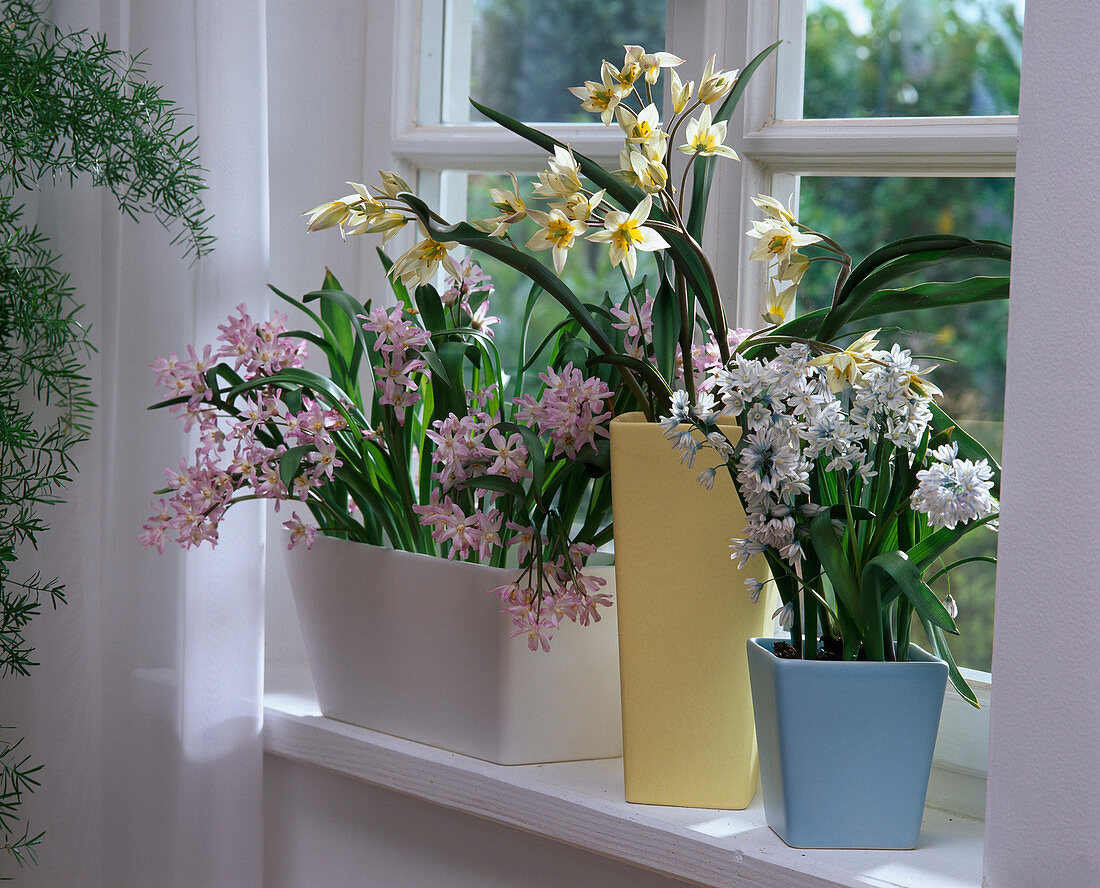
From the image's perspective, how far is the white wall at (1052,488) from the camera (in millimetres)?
652

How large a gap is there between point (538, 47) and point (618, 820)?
0.90 metres

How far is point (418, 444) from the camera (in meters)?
1.08

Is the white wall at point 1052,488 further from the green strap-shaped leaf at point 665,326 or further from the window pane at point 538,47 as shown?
the window pane at point 538,47

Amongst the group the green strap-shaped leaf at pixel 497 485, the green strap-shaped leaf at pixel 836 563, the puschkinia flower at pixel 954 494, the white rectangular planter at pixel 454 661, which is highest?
the puschkinia flower at pixel 954 494

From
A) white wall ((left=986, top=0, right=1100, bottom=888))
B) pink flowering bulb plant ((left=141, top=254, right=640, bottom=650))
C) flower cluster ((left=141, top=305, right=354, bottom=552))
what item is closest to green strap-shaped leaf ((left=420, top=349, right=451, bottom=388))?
pink flowering bulb plant ((left=141, top=254, right=640, bottom=650))

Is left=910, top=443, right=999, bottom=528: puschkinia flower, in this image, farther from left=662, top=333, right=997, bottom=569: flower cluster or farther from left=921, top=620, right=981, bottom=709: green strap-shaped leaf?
left=921, top=620, right=981, bottom=709: green strap-shaped leaf

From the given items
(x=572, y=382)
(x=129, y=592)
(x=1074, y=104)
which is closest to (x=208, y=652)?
(x=129, y=592)

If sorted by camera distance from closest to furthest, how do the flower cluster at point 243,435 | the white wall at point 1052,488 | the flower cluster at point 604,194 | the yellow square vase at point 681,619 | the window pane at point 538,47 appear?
the white wall at point 1052,488 < the flower cluster at point 604,194 < the yellow square vase at point 681,619 < the flower cluster at point 243,435 < the window pane at point 538,47

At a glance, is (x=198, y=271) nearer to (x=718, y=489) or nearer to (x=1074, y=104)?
(x=718, y=489)

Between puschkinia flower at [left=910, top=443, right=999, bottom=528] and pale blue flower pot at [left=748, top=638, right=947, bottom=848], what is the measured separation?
0.15m

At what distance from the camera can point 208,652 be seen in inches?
43.1

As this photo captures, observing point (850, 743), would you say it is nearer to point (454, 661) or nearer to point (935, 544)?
point (935, 544)

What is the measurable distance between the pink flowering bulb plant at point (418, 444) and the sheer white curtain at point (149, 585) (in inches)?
1.9

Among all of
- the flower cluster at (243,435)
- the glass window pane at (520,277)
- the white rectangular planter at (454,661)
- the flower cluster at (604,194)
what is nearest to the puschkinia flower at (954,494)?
the flower cluster at (604,194)
